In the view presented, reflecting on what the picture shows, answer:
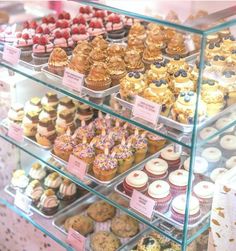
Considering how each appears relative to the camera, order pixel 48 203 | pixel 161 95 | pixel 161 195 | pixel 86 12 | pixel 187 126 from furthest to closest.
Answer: pixel 86 12 < pixel 48 203 < pixel 161 195 < pixel 161 95 < pixel 187 126

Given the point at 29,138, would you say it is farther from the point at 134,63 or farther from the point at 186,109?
the point at 186,109

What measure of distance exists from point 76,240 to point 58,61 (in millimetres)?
841

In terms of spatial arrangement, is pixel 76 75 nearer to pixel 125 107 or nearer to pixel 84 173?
pixel 125 107

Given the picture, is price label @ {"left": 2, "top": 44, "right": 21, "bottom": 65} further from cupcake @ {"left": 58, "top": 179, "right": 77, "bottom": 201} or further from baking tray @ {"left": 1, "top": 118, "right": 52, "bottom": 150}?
cupcake @ {"left": 58, "top": 179, "right": 77, "bottom": 201}

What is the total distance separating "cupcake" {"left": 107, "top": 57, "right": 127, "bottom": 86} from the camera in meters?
2.10

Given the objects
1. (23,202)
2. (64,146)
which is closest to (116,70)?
(64,146)

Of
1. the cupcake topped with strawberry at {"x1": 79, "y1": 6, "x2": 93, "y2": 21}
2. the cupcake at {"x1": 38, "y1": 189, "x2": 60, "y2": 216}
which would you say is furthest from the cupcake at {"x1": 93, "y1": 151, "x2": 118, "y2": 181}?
the cupcake topped with strawberry at {"x1": 79, "y1": 6, "x2": 93, "y2": 21}

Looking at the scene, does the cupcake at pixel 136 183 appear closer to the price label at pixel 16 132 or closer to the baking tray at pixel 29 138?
the baking tray at pixel 29 138

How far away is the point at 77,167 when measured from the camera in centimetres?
215

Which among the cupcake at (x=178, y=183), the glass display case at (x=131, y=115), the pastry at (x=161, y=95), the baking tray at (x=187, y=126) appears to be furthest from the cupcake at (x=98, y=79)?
the cupcake at (x=178, y=183)

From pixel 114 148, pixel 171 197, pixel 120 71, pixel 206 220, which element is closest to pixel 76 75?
pixel 120 71

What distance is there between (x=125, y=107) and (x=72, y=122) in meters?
0.62

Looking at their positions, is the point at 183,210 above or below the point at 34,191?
above

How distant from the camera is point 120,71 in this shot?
2109 millimetres
